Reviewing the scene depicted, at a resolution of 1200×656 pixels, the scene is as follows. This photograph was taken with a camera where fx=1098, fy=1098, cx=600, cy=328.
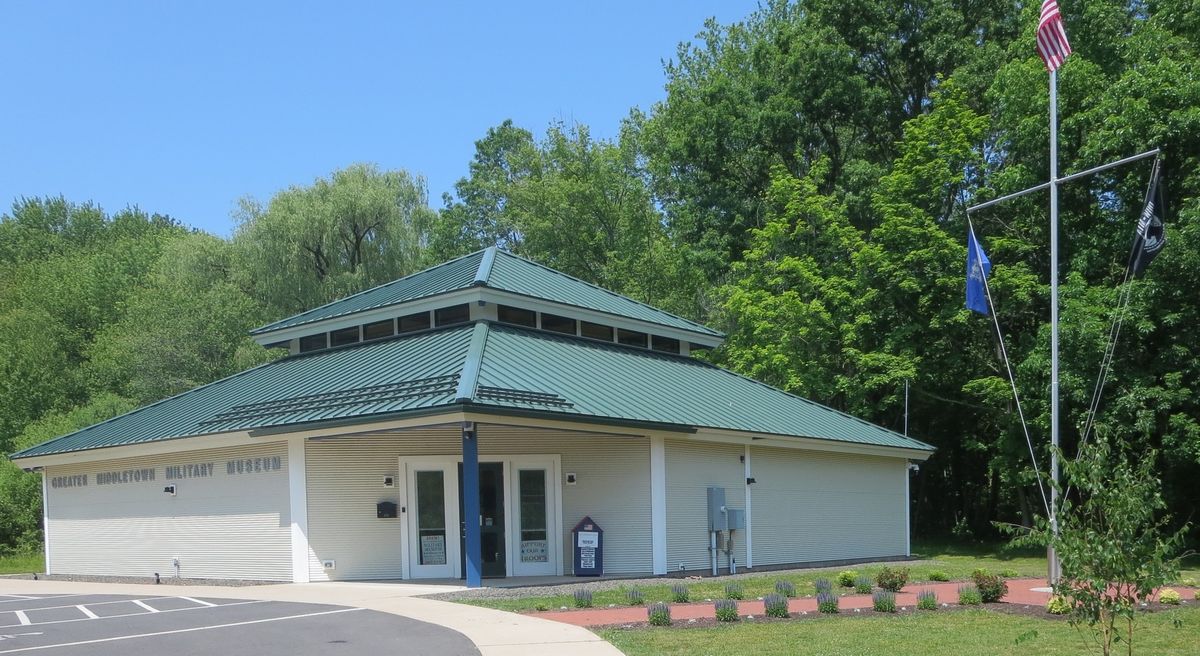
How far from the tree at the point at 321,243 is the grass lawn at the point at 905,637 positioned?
106 ft

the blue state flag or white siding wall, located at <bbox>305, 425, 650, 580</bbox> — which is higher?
the blue state flag

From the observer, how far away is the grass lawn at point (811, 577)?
1627 cm

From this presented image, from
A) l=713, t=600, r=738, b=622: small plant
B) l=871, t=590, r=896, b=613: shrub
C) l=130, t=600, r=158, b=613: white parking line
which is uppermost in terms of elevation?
l=713, t=600, r=738, b=622: small plant

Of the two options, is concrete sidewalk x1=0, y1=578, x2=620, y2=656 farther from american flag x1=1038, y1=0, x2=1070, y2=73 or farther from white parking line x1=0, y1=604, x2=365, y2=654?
american flag x1=1038, y1=0, x2=1070, y2=73

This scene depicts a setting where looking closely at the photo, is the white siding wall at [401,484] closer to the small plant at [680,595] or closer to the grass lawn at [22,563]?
the small plant at [680,595]

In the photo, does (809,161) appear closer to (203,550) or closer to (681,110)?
(681,110)

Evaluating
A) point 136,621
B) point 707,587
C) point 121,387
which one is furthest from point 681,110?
point 136,621

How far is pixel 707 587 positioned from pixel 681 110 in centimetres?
2950

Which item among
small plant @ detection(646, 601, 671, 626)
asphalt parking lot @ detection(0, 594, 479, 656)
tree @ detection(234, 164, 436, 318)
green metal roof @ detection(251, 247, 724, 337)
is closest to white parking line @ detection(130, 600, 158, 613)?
asphalt parking lot @ detection(0, 594, 479, 656)

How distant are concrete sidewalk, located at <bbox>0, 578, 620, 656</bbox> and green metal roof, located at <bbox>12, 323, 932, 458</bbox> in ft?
9.67

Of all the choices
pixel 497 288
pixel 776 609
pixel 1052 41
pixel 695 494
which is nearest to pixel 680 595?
pixel 776 609

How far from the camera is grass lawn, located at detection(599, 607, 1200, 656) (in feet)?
37.1

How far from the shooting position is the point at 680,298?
155ft

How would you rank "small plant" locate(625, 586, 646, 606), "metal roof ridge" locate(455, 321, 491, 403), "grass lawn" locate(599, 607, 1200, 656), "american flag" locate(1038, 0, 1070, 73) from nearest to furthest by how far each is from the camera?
"grass lawn" locate(599, 607, 1200, 656)
"small plant" locate(625, 586, 646, 606)
"metal roof ridge" locate(455, 321, 491, 403)
"american flag" locate(1038, 0, 1070, 73)
